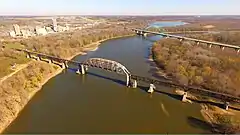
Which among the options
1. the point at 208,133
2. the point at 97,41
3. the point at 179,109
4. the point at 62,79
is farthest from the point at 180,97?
the point at 97,41

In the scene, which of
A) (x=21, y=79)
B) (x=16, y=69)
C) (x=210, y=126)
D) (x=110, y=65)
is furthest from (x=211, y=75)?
(x=16, y=69)

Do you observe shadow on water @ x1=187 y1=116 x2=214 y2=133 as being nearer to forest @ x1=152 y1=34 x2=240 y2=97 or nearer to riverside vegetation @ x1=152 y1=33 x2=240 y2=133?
riverside vegetation @ x1=152 y1=33 x2=240 y2=133

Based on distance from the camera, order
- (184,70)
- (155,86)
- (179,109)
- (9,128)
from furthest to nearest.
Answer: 1. (184,70)
2. (155,86)
3. (179,109)
4. (9,128)

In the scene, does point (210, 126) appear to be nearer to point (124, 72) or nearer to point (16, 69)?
point (124, 72)

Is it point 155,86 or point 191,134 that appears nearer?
point 191,134

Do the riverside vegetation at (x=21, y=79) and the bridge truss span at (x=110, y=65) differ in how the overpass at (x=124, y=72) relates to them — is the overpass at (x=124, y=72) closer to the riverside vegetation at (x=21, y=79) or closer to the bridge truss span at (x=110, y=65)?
the bridge truss span at (x=110, y=65)

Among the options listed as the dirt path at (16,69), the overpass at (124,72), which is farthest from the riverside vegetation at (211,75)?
the dirt path at (16,69)

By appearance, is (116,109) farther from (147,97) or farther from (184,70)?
(184,70)

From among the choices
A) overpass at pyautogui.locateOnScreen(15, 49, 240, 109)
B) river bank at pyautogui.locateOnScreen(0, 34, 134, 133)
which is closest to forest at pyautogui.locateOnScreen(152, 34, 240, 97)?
overpass at pyautogui.locateOnScreen(15, 49, 240, 109)

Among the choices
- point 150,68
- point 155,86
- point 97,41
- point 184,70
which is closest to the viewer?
point 155,86
